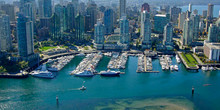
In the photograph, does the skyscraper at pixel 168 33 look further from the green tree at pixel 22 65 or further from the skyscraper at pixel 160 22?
the green tree at pixel 22 65

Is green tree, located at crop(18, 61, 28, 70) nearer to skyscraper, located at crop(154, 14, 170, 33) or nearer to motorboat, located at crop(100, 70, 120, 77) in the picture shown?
motorboat, located at crop(100, 70, 120, 77)

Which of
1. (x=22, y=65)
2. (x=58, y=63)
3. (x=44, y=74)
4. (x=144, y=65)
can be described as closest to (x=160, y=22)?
(x=144, y=65)

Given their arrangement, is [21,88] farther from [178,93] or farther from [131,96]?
[178,93]

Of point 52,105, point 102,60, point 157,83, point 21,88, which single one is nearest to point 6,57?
point 21,88

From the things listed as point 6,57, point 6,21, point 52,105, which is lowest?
point 52,105

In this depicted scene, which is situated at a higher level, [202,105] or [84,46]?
[84,46]

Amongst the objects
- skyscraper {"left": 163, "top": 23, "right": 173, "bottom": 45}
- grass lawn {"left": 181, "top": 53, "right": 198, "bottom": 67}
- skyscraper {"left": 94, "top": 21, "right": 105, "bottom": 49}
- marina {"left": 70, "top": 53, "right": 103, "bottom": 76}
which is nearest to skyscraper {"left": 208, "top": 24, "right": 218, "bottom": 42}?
skyscraper {"left": 163, "top": 23, "right": 173, "bottom": 45}

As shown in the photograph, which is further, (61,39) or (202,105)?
(61,39)

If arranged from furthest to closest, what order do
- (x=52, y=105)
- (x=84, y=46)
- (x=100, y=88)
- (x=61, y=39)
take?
(x=61, y=39)
(x=84, y=46)
(x=100, y=88)
(x=52, y=105)
